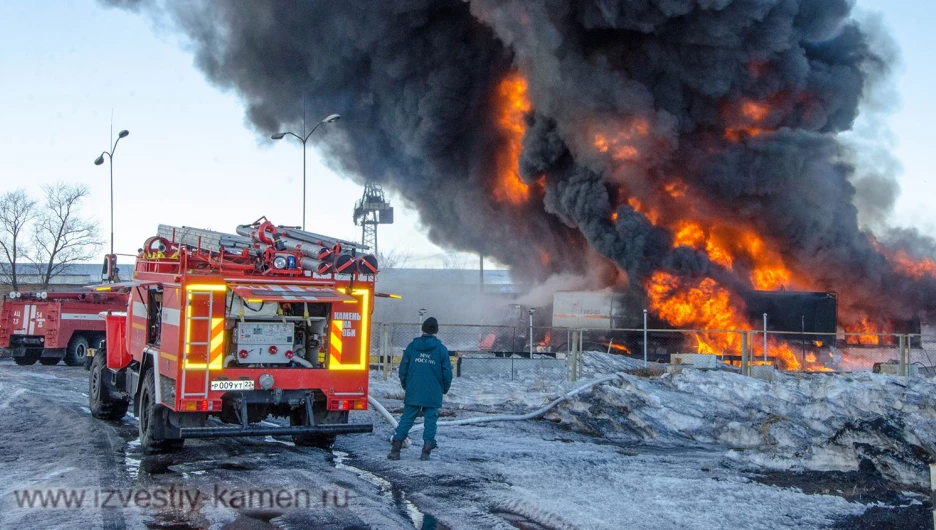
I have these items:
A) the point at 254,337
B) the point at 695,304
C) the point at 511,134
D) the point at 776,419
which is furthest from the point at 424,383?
the point at 511,134

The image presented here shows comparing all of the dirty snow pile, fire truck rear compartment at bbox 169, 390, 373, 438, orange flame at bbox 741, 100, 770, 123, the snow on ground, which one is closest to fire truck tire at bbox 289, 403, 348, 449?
fire truck rear compartment at bbox 169, 390, 373, 438

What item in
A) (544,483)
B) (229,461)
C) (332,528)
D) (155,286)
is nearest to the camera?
(332,528)

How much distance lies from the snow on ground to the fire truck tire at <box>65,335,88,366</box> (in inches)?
548

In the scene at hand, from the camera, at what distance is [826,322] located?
24344 millimetres

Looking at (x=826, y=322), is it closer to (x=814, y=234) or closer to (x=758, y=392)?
(x=814, y=234)

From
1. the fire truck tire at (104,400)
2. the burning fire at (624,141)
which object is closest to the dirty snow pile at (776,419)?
the fire truck tire at (104,400)

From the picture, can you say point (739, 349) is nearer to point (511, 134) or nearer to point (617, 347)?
point (617, 347)

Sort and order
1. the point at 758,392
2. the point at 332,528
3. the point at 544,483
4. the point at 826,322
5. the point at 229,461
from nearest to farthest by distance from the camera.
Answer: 1. the point at 332,528
2. the point at 544,483
3. the point at 229,461
4. the point at 758,392
5. the point at 826,322

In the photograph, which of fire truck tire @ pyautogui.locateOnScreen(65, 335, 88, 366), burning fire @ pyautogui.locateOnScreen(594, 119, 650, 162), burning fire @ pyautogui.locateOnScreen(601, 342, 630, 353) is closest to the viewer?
fire truck tire @ pyautogui.locateOnScreen(65, 335, 88, 366)

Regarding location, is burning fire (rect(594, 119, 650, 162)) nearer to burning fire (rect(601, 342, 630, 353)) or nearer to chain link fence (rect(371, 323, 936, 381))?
chain link fence (rect(371, 323, 936, 381))

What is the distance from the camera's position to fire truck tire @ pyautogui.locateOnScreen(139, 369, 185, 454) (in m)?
8.55

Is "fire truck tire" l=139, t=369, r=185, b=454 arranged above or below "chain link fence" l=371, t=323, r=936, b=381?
below

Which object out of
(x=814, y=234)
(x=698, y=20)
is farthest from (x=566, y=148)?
(x=814, y=234)

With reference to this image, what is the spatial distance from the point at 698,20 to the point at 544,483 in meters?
21.6
